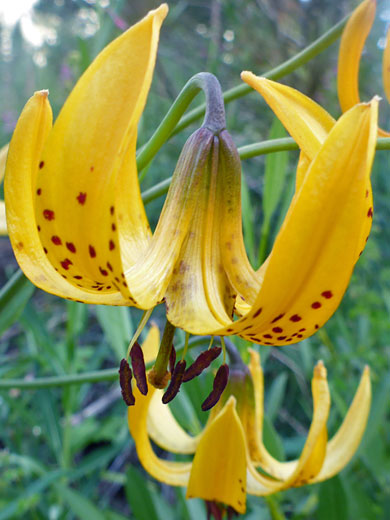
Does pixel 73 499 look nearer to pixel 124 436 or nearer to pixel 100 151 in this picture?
pixel 124 436

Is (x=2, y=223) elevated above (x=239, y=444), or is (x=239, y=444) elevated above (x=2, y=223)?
(x=2, y=223)

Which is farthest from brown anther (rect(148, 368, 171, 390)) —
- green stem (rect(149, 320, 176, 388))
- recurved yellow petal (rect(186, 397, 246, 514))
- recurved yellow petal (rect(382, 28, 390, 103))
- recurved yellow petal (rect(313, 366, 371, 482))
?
recurved yellow petal (rect(382, 28, 390, 103))

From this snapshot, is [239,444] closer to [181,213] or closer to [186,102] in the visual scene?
[181,213]

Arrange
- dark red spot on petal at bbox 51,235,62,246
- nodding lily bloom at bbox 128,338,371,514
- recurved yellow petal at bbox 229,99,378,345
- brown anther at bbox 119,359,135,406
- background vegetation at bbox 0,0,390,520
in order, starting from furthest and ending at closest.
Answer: background vegetation at bbox 0,0,390,520
nodding lily bloom at bbox 128,338,371,514
brown anther at bbox 119,359,135,406
dark red spot on petal at bbox 51,235,62,246
recurved yellow petal at bbox 229,99,378,345

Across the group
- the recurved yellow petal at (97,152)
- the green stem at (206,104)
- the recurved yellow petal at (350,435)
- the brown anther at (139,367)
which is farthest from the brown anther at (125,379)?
the recurved yellow petal at (350,435)

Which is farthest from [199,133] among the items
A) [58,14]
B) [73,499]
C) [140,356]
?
[58,14]

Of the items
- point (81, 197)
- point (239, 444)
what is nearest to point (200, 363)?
point (239, 444)

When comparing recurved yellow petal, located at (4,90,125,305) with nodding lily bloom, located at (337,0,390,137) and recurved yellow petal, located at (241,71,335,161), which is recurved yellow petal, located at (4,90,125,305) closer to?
recurved yellow petal, located at (241,71,335,161)
